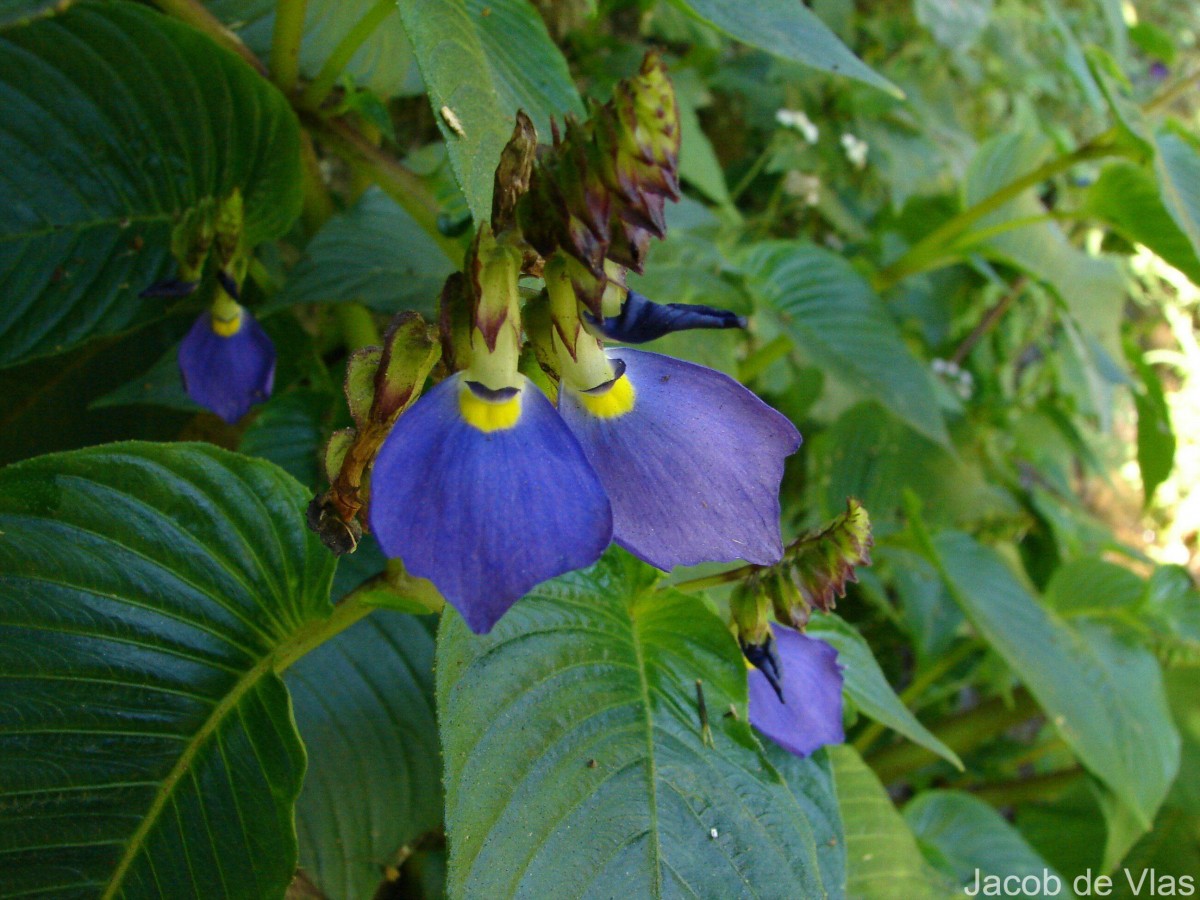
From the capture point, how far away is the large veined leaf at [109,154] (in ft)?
2.94

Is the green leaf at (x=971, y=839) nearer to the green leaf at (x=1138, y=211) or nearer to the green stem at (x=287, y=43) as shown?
the green leaf at (x=1138, y=211)

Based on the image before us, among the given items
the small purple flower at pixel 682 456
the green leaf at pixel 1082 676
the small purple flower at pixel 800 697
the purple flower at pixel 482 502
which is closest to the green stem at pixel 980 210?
the green leaf at pixel 1082 676

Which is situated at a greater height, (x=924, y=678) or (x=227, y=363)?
(x=227, y=363)

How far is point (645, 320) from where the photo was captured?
443 mm

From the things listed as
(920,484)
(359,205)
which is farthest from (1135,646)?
(359,205)

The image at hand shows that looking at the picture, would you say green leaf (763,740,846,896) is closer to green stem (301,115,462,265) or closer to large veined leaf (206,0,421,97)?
green stem (301,115,462,265)

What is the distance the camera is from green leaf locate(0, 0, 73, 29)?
59cm

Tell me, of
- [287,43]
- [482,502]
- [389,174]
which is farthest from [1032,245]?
[482,502]

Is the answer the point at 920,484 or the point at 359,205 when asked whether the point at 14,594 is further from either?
the point at 920,484

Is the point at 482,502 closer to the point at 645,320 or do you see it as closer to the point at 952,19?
the point at 645,320

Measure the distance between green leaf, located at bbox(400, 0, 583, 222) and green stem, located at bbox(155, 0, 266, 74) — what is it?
1.20ft

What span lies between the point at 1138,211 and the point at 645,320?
1.40 metres

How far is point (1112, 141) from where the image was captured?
1507 millimetres

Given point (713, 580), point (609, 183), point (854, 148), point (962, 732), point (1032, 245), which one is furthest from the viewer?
point (854, 148)
